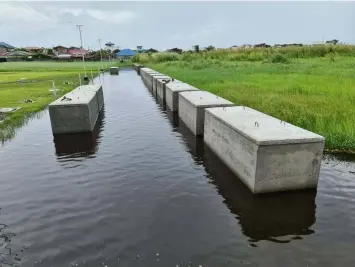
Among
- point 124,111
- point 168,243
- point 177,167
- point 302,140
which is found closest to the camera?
point 168,243

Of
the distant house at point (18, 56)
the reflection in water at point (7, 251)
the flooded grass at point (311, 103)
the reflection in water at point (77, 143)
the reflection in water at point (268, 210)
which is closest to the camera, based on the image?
the reflection in water at point (7, 251)

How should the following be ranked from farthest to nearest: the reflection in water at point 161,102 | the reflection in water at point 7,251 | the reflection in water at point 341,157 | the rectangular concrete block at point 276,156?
the reflection in water at point 161,102 → the reflection in water at point 341,157 → the rectangular concrete block at point 276,156 → the reflection in water at point 7,251

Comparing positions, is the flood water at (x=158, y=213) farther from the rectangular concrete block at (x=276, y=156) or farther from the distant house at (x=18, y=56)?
the distant house at (x=18, y=56)

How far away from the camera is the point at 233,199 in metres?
8.39

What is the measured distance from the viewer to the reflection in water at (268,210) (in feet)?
22.8

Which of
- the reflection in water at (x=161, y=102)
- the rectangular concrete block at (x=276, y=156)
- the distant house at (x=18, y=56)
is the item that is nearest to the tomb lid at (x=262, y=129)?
the rectangular concrete block at (x=276, y=156)

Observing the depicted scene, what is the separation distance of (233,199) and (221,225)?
1.30m

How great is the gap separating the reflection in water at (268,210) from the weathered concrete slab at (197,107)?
4.48 m

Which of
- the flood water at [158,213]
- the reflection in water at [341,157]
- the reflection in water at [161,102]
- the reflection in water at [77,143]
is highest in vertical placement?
the reflection in water at [341,157]

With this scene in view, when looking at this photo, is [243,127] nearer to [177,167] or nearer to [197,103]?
[177,167]

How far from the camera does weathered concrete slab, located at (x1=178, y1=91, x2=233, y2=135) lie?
45.1ft

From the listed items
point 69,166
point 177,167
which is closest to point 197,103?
point 177,167

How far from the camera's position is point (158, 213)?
775cm

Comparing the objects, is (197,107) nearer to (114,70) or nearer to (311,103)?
(311,103)
